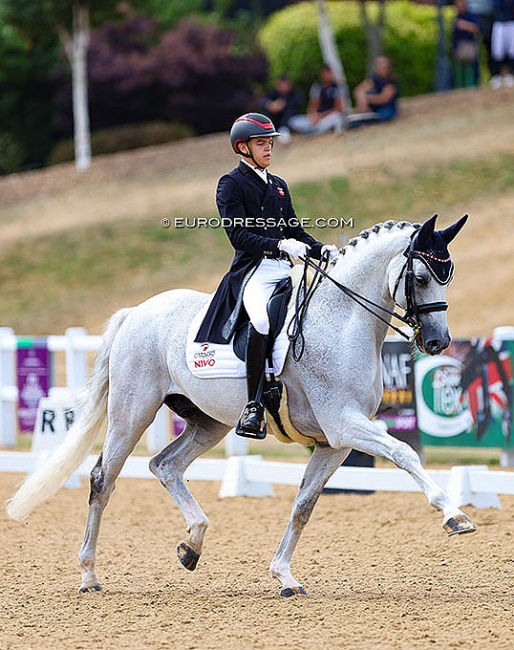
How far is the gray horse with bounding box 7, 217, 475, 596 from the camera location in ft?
20.2

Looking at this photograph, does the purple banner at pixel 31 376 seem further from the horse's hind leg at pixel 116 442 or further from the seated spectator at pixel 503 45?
the seated spectator at pixel 503 45

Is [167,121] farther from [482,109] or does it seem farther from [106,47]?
[482,109]

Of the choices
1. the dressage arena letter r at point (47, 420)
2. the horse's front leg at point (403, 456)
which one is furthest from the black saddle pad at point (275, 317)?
the dressage arena letter r at point (47, 420)

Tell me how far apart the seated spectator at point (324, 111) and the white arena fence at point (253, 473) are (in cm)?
1251

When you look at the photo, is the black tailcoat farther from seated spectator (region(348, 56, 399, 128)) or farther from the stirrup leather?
seated spectator (region(348, 56, 399, 128))

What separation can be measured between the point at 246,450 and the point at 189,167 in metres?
15.0

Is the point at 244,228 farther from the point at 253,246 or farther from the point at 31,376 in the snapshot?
the point at 31,376

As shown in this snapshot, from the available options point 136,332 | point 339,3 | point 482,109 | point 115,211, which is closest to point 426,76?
point 339,3

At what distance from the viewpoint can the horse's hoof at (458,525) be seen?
18.3 feet

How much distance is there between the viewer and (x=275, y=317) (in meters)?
6.65

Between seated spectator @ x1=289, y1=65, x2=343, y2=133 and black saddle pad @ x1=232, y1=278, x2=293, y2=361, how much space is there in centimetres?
1769

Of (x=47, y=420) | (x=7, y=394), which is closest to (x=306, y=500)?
(x=47, y=420)

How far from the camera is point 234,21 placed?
123 ft

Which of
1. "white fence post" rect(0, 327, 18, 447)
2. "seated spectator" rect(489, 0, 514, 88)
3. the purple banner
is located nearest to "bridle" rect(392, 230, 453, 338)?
the purple banner
